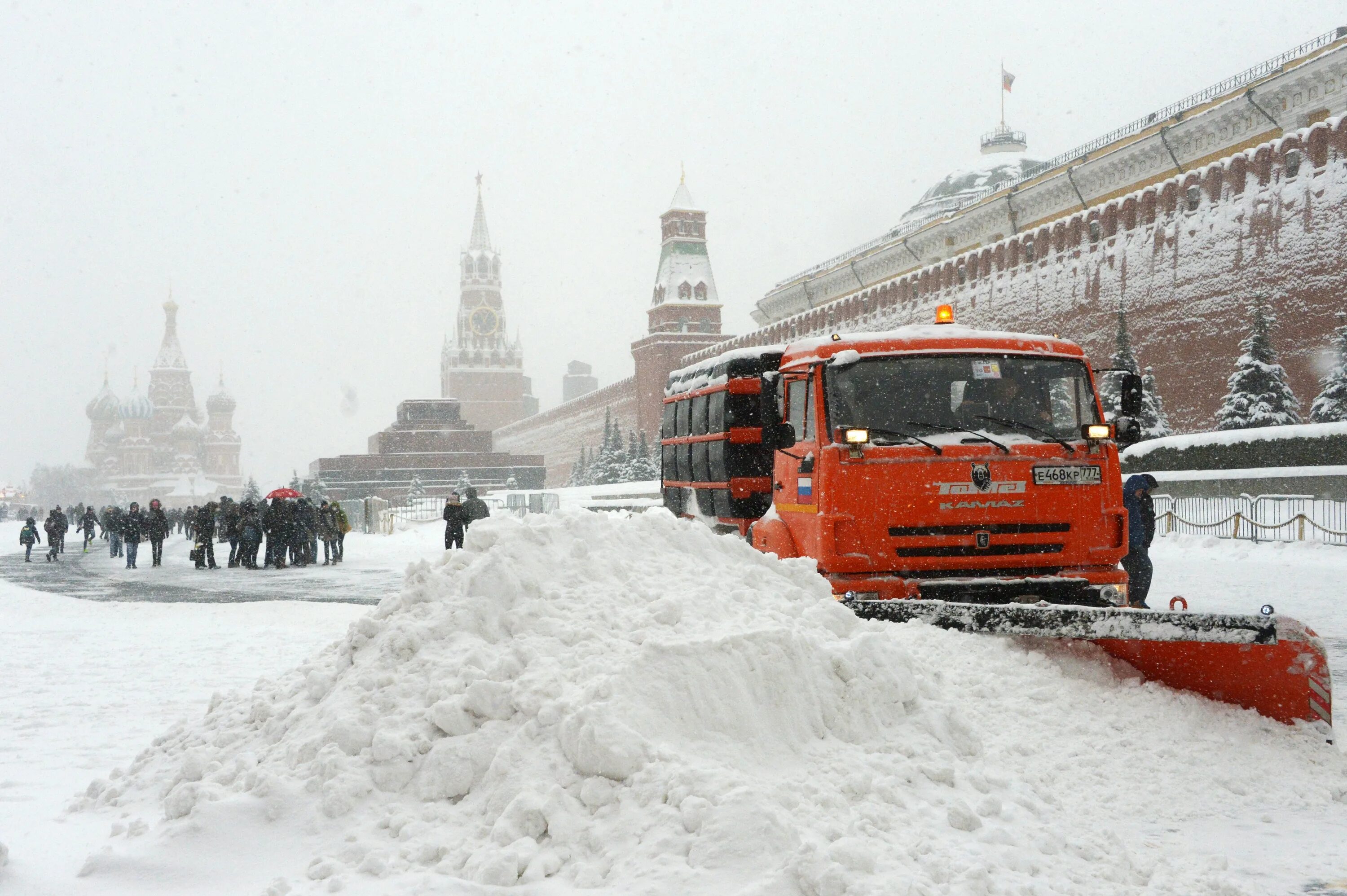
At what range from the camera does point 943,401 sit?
771cm

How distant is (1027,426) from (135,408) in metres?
179

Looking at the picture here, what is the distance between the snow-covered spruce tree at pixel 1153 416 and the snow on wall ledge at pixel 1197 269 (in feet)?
3.34

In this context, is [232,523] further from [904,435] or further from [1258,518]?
[904,435]

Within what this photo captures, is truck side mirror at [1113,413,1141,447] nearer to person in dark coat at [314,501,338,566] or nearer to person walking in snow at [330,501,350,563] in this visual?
person in dark coat at [314,501,338,566]

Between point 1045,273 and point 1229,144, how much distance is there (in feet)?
21.5

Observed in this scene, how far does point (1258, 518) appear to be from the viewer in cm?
2059

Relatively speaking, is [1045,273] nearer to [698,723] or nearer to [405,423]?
[698,723]

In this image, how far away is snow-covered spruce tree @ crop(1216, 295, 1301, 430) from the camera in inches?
1066

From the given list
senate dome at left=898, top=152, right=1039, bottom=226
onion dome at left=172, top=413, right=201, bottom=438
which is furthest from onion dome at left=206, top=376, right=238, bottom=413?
senate dome at left=898, top=152, right=1039, bottom=226

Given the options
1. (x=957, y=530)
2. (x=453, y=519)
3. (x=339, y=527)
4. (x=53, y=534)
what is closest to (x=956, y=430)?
(x=957, y=530)

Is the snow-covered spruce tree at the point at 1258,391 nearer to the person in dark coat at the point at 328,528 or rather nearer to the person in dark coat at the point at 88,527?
the person in dark coat at the point at 328,528

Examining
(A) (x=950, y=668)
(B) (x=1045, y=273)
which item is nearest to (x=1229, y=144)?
(B) (x=1045, y=273)

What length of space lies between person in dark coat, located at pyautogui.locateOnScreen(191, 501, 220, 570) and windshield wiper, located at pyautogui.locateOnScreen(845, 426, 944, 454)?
769 inches

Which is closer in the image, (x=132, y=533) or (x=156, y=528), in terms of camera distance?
(x=132, y=533)
